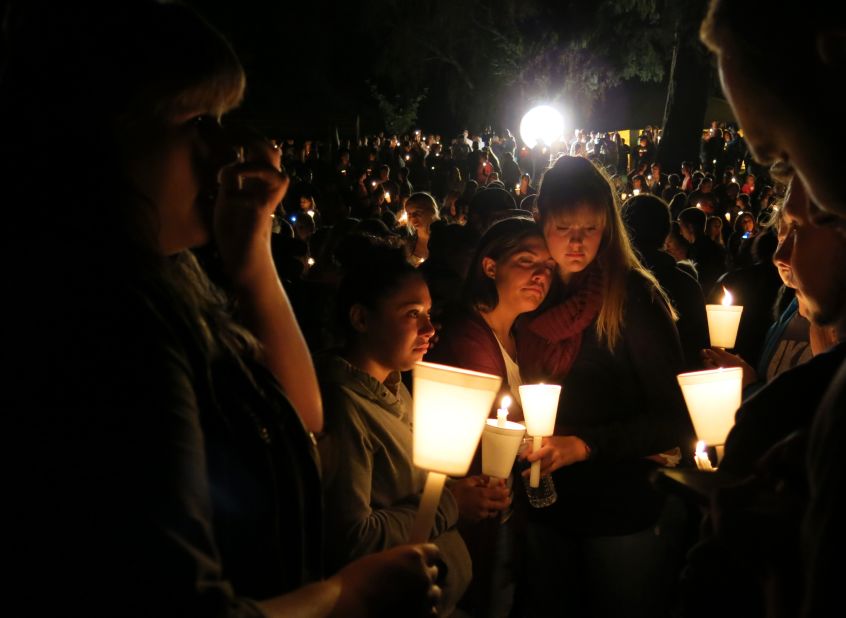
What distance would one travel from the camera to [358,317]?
116 inches

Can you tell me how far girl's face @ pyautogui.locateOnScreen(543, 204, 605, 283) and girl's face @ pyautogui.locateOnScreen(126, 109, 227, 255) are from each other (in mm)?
2288

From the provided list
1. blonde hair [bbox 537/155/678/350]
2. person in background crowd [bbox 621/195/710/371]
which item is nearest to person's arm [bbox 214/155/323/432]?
blonde hair [bbox 537/155/678/350]

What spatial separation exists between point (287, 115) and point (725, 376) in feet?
126

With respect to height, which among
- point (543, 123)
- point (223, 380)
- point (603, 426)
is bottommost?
point (603, 426)

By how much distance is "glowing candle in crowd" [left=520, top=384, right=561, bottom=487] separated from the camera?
9.95 ft

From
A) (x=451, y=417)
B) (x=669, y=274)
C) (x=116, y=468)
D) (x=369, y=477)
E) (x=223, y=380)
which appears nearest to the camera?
(x=116, y=468)

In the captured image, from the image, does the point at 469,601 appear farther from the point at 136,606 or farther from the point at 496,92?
the point at 496,92

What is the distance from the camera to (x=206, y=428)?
124cm

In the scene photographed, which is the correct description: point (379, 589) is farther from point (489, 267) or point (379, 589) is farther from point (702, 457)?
point (489, 267)

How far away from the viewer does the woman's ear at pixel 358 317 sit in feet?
9.61

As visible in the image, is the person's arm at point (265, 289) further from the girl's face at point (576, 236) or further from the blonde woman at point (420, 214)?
the blonde woman at point (420, 214)

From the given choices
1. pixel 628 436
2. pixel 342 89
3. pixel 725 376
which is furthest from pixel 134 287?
pixel 342 89

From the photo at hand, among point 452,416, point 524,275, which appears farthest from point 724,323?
point 452,416

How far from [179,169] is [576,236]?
96.6 inches
